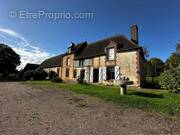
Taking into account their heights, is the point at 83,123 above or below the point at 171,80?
below

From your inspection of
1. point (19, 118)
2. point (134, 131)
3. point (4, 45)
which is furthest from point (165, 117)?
point (4, 45)

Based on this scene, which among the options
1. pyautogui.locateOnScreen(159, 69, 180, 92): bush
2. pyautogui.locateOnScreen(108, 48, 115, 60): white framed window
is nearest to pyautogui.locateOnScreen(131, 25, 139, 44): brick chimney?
pyautogui.locateOnScreen(108, 48, 115, 60): white framed window

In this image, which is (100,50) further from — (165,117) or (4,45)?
(4,45)

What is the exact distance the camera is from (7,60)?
152 feet

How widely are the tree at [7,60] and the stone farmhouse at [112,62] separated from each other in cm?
2972

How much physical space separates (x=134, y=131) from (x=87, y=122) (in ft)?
5.12

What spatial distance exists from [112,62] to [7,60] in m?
39.5

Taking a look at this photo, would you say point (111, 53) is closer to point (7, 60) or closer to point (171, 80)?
point (171, 80)

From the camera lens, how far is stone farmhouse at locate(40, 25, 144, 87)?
17806 millimetres

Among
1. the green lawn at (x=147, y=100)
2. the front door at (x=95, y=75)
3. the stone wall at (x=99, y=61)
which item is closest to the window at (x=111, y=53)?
the stone wall at (x=99, y=61)

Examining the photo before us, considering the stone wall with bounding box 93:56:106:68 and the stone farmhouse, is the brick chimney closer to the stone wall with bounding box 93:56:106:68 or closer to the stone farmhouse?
the stone farmhouse

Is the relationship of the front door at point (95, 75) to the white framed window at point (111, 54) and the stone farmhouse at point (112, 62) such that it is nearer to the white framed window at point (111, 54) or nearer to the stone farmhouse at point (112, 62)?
the stone farmhouse at point (112, 62)

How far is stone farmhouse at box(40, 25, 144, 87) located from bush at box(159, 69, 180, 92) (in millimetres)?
4571

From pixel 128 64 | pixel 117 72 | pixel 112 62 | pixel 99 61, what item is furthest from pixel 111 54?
pixel 128 64
